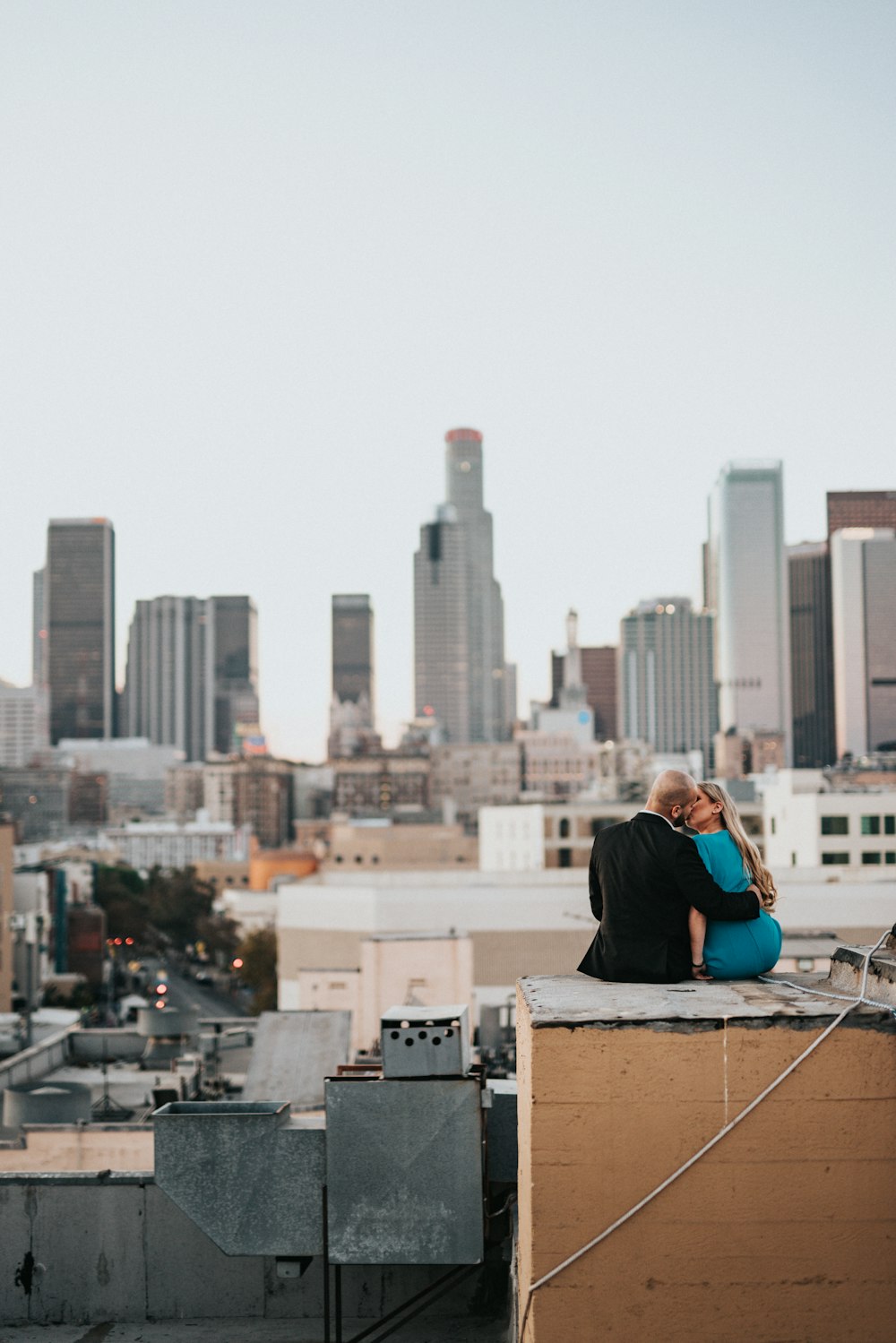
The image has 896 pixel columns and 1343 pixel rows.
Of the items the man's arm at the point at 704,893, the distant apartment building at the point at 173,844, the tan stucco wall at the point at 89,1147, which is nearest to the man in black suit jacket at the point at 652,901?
the man's arm at the point at 704,893

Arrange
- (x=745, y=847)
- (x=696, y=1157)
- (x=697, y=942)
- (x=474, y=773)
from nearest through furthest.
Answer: (x=696, y=1157), (x=697, y=942), (x=745, y=847), (x=474, y=773)

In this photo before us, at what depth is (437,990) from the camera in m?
28.0

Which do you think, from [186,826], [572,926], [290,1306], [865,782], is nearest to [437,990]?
[572,926]

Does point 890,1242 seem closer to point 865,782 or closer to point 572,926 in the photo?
point 572,926

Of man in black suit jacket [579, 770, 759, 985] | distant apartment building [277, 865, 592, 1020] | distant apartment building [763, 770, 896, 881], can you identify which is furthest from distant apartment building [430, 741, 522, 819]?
man in black suit jacket [579, 770, 759, 985]

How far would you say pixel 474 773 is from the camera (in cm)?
18050

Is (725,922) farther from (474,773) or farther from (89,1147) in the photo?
(474,773)

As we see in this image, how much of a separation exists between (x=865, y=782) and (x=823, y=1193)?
6630 cm

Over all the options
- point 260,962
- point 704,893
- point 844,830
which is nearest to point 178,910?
point 260,962

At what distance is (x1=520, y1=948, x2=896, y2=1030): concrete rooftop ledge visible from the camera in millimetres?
3824

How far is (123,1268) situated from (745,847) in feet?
11.7

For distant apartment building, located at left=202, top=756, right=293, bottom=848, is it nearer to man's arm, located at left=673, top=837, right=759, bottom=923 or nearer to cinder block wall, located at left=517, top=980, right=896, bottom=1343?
man's arm, located at left=673, top=837, right=759, bottom=923

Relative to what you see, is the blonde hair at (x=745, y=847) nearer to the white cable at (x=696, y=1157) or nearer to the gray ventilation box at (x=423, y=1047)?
the white cable at (x=696, y=1157)

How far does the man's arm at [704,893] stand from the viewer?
4.63 meters
